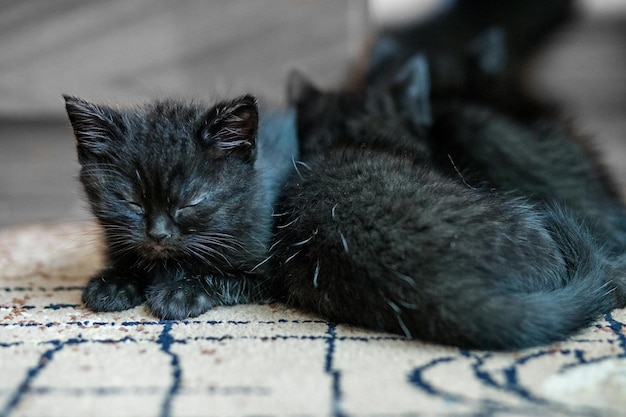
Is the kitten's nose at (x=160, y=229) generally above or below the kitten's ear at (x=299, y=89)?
below

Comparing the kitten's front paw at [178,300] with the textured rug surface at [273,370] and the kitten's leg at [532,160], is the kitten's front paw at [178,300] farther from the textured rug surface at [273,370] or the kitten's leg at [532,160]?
the kitten's leg at [532,160]

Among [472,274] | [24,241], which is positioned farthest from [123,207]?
[24,241]

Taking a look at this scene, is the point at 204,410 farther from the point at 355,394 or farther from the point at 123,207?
the point at 123,207

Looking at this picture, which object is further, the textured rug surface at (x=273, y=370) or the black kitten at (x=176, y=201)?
the black kitten at (x=176, y=201)

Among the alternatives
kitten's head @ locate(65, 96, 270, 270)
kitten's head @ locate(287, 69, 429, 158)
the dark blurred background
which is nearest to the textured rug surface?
kitten's head @ locate(65, 96, 270, 270)

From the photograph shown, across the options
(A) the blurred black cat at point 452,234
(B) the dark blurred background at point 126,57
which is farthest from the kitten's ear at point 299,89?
(B) the dark blurred background at point 126,57

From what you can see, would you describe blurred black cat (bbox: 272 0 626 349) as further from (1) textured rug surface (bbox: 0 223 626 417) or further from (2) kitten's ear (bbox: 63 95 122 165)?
(2) kitten's ear (bbox: 63 95 122 165)
